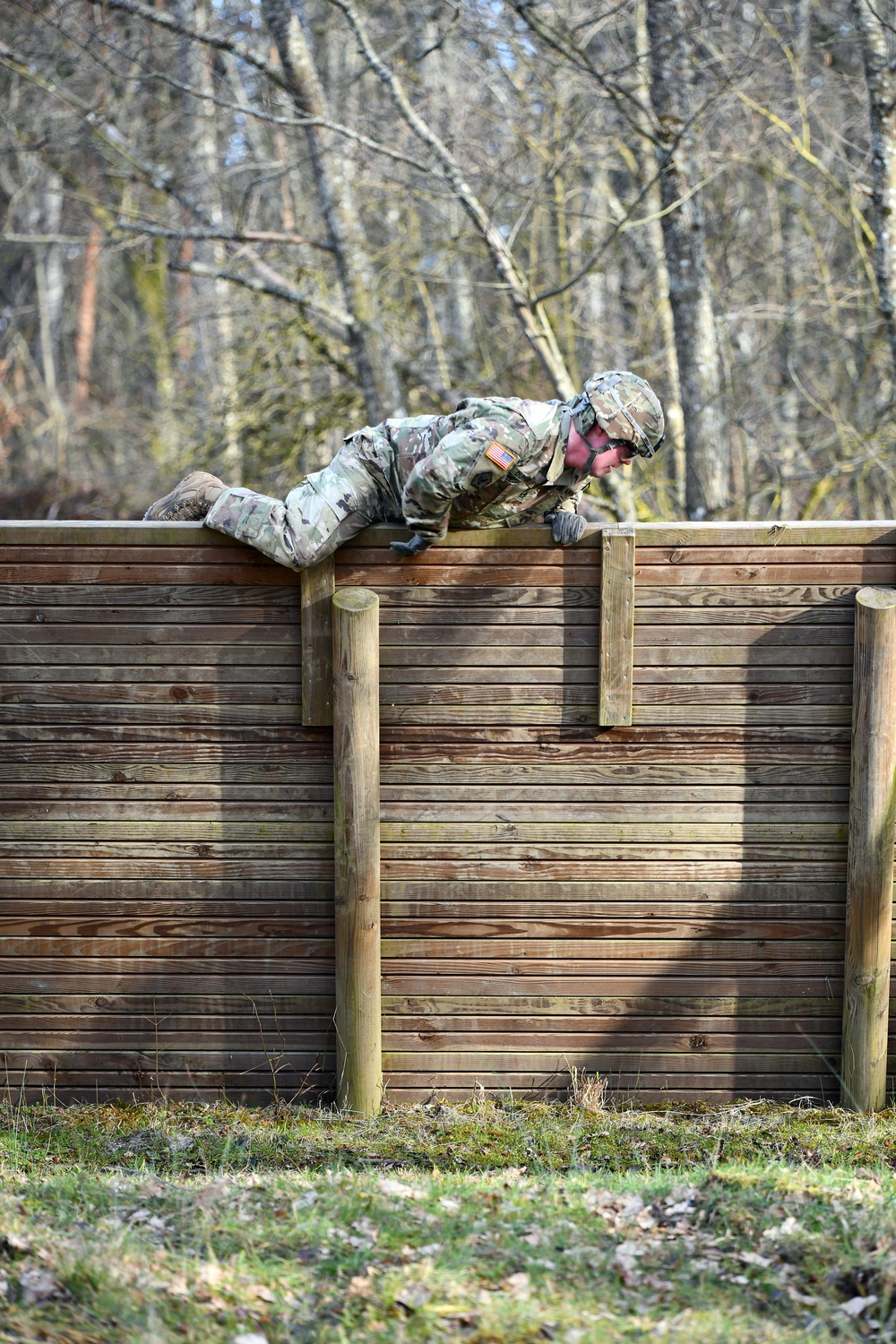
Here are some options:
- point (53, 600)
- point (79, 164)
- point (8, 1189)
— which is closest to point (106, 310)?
point (79, 164)

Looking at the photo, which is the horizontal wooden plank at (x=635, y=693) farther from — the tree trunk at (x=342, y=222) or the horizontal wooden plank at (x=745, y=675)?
the tree trunk at (x=342, y=222)

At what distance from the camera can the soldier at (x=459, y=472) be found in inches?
171

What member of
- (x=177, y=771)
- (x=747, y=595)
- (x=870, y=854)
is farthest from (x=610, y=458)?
(x=177, y=771)

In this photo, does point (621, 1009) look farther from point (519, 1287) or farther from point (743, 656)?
point (519, 1287)

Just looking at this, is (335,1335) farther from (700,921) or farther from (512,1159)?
(700,921)

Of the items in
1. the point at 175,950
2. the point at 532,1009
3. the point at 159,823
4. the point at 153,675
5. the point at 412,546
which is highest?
the point at 412,546

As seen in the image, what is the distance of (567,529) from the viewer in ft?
14.9

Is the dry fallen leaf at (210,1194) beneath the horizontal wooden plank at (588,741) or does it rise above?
beneath

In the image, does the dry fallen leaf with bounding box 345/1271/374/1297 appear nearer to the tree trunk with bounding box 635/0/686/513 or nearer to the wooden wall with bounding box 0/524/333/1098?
the wooden wall with bounding box 0/524/333/1098

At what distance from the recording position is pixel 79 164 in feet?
63.7

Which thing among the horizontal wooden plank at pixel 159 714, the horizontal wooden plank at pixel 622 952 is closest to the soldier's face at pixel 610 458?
the horizontal wooden plank at pixel 159 714

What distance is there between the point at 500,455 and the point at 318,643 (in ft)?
3.37

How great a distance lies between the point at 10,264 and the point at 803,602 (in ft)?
78.6

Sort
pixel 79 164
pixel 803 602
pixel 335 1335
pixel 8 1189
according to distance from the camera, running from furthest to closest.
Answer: pixel 79 164, pixel 803 602, pixel 8 1189, pixel 335 1335
